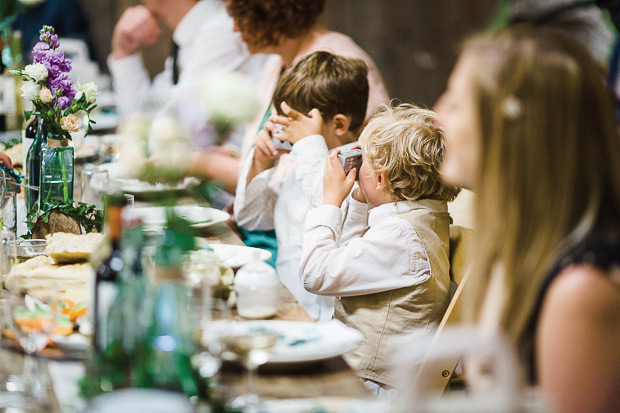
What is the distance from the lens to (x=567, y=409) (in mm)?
936

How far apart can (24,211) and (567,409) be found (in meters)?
1.73

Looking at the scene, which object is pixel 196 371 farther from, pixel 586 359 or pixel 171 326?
pixel 586 359

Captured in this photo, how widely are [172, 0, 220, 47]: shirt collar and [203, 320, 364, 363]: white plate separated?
247cm

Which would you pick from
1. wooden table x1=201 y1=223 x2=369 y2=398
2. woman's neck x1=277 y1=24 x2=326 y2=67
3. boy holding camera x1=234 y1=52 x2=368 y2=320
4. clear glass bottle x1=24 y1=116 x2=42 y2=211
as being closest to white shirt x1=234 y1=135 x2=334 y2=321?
boy holding camera x1=234 y1=52 x2=368 y2=320

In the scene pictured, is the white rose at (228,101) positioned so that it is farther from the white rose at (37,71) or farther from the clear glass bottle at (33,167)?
the clear glass bottle at (33,167)

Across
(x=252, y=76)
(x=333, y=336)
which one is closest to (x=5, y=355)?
(x=333, y=336)

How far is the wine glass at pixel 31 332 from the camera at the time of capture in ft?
3.47

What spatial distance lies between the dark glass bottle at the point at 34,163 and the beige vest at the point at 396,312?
93 centimetres

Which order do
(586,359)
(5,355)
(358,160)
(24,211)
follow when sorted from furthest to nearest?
(24,211) → (358,160) → (5,355) → (586,359)

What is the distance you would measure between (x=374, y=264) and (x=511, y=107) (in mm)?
779

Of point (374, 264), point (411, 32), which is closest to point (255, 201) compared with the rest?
point (374, 264)

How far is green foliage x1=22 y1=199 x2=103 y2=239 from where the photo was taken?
182 cm

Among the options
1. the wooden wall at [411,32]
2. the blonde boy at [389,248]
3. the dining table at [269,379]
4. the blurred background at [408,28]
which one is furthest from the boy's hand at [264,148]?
the wooden wall at [411,32]

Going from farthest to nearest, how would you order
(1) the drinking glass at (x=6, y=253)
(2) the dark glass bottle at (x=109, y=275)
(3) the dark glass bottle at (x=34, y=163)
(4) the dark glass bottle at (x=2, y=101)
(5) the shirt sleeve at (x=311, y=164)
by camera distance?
(4) the dark glass bottle at (x=2, y=101) → (5) the shirt sleeve at (x=311, y=164) → (3) the dark glass bottle at (x=34, y=163) → (1) the drinking glass at (x=6, y=253) → (2) the dark glass bottle at (x=109, y=275)
